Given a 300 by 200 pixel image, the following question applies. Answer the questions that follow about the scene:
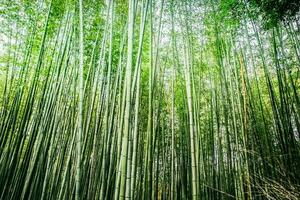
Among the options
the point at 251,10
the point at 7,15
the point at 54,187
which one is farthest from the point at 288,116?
the point at 7,15

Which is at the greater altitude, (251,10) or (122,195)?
(251,10)

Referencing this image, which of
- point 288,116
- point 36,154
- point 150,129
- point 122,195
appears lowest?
point 122,195

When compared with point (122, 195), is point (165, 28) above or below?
above

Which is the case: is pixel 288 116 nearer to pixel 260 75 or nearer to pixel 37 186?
pixel 260 75

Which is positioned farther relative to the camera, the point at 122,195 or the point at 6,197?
the point at 6,197

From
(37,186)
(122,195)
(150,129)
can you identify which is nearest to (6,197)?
(37,186)

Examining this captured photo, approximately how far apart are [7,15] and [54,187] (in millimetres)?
3098

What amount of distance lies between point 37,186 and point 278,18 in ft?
12.2

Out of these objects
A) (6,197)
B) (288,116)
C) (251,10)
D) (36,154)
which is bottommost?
(6,197)

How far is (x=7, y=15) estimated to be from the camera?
4.11 metres

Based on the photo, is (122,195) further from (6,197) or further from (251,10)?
(251,10)

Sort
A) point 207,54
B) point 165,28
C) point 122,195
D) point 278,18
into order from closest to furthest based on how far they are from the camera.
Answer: point 122,195 → point 278,18 → point 165,28 → point 207,54

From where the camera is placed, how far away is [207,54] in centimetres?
478

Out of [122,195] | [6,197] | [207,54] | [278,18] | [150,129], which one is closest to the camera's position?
[122,195]
